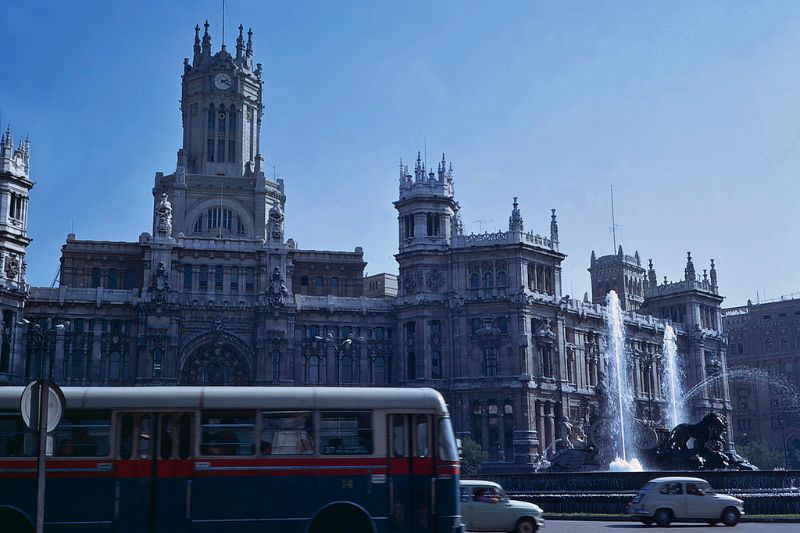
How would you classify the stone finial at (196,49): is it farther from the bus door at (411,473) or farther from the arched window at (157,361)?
the bus door at (411,473)

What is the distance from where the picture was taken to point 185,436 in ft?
76.7

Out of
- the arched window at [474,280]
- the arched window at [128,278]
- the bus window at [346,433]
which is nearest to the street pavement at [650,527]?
the bus window at [346,433]

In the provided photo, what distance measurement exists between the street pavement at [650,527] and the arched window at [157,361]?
5218cm

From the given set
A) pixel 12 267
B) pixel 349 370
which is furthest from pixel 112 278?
pixel 349 370

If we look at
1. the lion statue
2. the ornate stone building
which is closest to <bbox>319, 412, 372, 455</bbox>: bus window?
the lion statue

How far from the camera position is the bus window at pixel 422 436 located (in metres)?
23.7

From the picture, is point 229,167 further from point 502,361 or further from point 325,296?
point 502,361

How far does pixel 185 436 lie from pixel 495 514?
41.1 feet

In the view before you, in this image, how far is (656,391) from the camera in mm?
109125

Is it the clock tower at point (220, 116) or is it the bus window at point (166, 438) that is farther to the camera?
the clock tower at point (220, 116)

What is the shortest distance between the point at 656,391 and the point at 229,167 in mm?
52398

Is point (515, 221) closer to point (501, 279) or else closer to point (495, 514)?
point (501, 279)

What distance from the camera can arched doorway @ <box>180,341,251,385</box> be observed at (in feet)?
289

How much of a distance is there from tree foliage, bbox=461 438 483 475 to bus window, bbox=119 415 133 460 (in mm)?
59431
